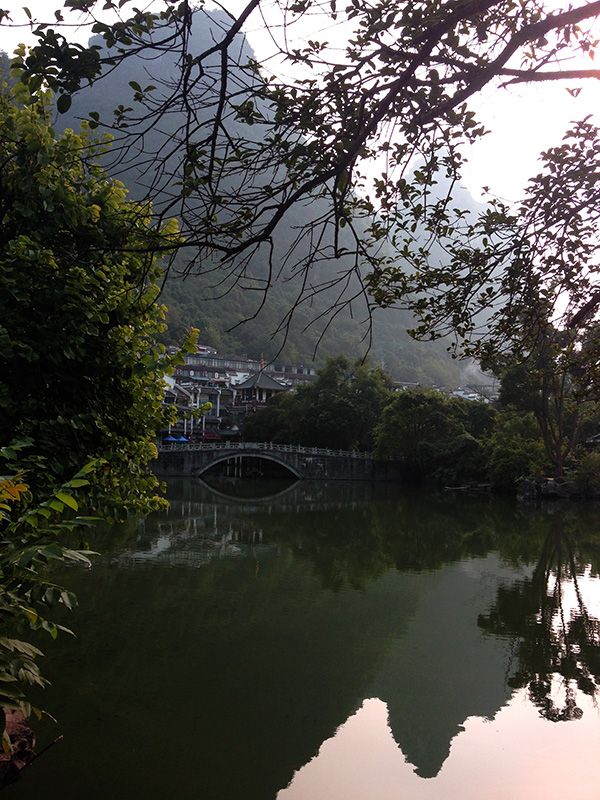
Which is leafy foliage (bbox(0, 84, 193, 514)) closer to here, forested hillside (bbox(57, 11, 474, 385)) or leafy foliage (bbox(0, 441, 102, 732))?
leafy foliage (bbox(0, 441, 102, 732))

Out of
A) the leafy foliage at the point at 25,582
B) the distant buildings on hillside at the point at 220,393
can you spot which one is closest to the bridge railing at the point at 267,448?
the distant buildings on hillside at the point at 220,393

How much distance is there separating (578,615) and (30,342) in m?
8.18

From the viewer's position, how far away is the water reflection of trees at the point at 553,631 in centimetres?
611

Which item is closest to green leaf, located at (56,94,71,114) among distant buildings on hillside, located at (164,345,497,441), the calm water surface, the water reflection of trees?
the calm water surface

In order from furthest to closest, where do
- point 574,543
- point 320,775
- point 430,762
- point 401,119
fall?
point 574,543 → point 430,762 → point 320,775 → point 401,119

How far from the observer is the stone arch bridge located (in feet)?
131

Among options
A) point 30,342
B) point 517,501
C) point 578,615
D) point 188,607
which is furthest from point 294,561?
point 517,501

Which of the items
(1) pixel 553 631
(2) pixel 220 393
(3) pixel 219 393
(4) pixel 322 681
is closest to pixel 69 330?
(4) pixel 322 681

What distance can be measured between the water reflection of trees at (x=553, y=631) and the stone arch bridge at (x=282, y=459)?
27.5 metres

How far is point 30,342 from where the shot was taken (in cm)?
381

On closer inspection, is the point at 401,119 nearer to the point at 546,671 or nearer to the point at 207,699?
the point at 207,699

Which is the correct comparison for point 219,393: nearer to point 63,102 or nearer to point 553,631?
point 553,631

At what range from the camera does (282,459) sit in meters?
40.1

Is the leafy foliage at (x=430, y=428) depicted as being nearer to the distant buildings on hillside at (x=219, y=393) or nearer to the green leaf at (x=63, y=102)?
the distant buildings on hillside at (x=219, y=393)
